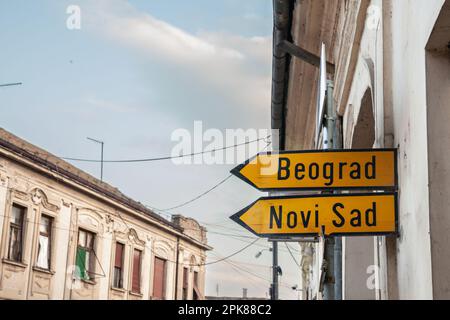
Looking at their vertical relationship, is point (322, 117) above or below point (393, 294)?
above

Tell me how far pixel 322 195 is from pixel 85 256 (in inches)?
738

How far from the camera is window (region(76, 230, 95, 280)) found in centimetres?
2142

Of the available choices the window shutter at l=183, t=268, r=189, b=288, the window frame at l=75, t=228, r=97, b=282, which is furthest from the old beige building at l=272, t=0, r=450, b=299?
the window shutter at l=183, t=268, r=189, b=288

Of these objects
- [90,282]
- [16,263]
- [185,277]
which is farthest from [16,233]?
[185,277]

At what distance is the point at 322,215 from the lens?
12.6 ft

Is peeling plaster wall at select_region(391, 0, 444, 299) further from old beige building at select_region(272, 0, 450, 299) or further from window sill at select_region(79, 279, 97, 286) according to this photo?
window sill at select_region(79, 279, 97, 286)

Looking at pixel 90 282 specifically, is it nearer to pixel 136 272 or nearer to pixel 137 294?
pixel 137 294

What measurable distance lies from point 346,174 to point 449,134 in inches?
32.3

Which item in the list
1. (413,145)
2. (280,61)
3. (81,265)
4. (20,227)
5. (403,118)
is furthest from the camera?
(81,265)

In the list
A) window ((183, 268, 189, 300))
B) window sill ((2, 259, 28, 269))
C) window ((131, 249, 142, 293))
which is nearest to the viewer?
window sill ((2, 259, 28, 269))

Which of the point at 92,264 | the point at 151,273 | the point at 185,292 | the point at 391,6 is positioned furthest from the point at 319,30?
the point at 185,292

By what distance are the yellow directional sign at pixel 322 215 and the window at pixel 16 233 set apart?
14.9 m

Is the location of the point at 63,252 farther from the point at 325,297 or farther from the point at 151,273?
the point at 325,297

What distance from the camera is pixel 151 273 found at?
89.2 feet
